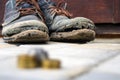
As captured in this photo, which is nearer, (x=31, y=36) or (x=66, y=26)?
(x=31, y=36)

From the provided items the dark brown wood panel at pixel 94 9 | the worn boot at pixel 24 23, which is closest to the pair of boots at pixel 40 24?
the worn boot at pixel 24 23

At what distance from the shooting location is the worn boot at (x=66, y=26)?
1242 mm

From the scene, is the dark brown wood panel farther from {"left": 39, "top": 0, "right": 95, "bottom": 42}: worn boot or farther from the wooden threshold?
{"left": 39, "top": 0, "right": 95, "bottom": 42}: worn boot

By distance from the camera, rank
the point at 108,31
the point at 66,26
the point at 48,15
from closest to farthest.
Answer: the point at 66,26
the point at 48,15
the point at 108,31

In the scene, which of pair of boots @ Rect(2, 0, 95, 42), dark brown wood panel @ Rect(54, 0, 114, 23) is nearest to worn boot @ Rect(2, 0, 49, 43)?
pair of boots @ Rect(2, 0, 95, 42)

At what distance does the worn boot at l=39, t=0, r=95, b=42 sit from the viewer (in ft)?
4.08

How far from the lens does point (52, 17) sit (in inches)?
56.1

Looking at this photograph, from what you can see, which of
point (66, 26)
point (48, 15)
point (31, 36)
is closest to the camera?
point (31, 36)

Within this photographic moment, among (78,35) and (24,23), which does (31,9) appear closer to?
(24,23)

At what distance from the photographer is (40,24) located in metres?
1.22

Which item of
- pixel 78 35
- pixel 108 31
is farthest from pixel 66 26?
pixel 108 31

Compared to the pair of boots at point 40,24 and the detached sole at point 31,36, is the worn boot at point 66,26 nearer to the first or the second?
the pair of boots at point 40,24

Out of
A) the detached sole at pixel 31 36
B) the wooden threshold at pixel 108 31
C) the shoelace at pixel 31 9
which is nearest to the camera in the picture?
the detached sole at pixel 31 36

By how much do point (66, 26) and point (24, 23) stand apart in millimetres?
183
